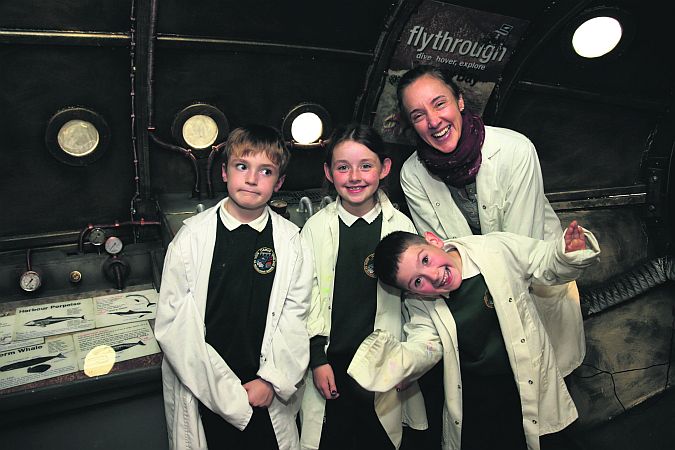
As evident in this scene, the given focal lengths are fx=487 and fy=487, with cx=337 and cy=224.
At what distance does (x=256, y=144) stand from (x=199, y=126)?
1461 mm

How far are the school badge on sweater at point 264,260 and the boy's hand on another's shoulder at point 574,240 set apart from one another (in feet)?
4.51

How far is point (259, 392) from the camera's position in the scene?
2.27 metres

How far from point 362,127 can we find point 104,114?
1899 millimetres

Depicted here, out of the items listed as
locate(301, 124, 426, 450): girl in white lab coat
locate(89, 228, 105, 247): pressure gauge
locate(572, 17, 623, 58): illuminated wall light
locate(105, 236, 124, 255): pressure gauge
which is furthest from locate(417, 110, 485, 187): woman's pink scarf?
locate(89, 228, 105, 247): pressure gauge

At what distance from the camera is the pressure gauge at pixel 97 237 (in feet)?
10.7

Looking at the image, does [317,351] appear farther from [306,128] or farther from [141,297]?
[306,128]

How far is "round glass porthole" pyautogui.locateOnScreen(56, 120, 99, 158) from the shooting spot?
3248 millimetres

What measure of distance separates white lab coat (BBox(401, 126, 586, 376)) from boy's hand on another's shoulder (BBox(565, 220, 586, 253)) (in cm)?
50

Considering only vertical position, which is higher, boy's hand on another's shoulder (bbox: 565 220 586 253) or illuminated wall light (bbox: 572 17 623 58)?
illuminated wall light (bbox: 572 17 623 58)

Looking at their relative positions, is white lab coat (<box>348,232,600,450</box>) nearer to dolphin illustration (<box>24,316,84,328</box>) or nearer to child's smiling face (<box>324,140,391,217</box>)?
child's smiling face (<box>324,140,391,217</box>)

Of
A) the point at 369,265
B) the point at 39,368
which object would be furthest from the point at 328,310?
the point at 39,368

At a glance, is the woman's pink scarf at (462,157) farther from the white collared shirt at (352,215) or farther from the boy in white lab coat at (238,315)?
the boy in white lab coat at (238,315)

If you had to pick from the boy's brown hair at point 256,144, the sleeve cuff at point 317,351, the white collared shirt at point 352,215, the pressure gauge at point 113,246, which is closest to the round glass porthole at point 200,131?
the pressure gauge at point 113,246

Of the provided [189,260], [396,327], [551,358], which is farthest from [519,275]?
[189,260]
